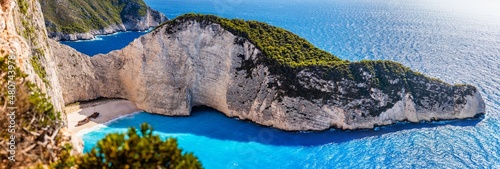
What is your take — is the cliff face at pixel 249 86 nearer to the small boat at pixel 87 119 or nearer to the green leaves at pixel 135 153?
the small boat at pixel 87 119

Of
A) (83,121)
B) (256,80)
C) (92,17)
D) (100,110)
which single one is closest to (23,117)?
(83,121)

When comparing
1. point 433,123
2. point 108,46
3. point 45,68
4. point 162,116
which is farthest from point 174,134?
point 108,46

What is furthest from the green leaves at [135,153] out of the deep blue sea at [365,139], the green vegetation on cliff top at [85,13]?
the green vegetation on cliff top at [85,13]

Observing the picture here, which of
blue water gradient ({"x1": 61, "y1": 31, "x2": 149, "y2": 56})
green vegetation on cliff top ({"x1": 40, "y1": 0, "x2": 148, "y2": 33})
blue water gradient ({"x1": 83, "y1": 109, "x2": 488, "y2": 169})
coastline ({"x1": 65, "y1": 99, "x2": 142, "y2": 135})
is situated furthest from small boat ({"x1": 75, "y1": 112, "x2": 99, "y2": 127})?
green vegetation on cliff top ({"x1": 40, "y1": 0, "x2": 148, "y2": 33})

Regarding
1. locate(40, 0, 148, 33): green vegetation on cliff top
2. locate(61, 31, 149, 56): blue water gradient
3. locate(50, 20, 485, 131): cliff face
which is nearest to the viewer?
locate(50, 20, 485, 131): cliff face

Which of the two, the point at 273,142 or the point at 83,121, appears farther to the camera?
the point at 83,121

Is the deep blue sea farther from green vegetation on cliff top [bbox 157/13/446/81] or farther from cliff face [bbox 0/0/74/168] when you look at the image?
cliff face [bbox 0/0/74/168]

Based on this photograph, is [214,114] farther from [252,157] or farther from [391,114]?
[391,114]

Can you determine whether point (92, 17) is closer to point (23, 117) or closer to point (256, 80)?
point (256, 80)
